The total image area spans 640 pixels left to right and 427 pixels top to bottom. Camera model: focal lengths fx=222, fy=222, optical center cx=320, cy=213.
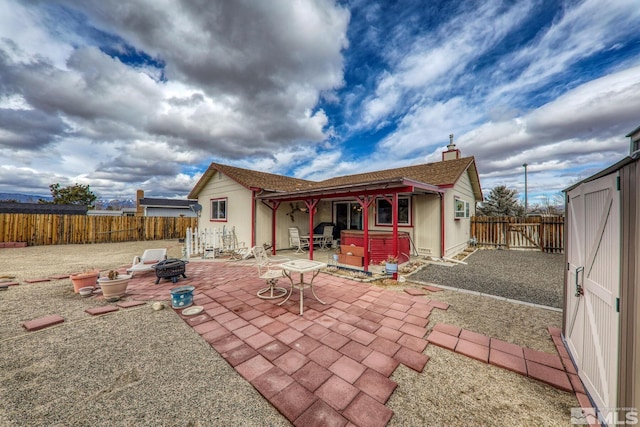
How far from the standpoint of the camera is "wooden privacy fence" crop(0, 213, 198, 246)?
36.8 feet

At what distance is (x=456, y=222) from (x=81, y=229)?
1993 centimetres

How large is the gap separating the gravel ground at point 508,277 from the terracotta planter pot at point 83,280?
749 cm

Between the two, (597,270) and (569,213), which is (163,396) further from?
(569,213)

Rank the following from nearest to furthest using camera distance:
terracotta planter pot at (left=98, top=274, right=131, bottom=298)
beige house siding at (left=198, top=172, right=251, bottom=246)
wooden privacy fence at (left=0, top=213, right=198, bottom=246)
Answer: terracotta planter pot at (left=98, top=274, right=131, bottom=298) < beige house siding at (left=198, top=172, right=251, bottom=246) < wooden privacy fence at (left=0, top=213, right=198, bottom=246)

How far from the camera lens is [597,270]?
2.00 metres

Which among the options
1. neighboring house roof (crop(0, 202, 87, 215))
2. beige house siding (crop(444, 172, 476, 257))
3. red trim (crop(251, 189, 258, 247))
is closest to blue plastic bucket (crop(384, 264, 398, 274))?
beige house siding (crop(444, 172, 476, 257))

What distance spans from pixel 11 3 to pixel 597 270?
11.3 meters

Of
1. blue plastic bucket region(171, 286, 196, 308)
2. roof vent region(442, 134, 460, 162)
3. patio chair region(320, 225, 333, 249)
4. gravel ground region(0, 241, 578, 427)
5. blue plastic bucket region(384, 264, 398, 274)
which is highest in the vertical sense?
roof vent region(442, 134, 460, 162)

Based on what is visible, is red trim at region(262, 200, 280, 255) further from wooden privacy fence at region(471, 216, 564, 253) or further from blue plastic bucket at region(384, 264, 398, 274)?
wooden privacy fence at region(471, 216, 564, 253)

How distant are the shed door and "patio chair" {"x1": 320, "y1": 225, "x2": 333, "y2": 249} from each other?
26.7ft

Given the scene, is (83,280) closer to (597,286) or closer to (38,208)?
(597,286)

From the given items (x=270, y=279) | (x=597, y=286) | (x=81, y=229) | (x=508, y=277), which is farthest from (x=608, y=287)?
(x=81, y=229)

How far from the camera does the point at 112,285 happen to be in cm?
437

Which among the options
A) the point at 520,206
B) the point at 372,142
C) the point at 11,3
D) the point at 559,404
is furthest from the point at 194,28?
the point at 520,206
